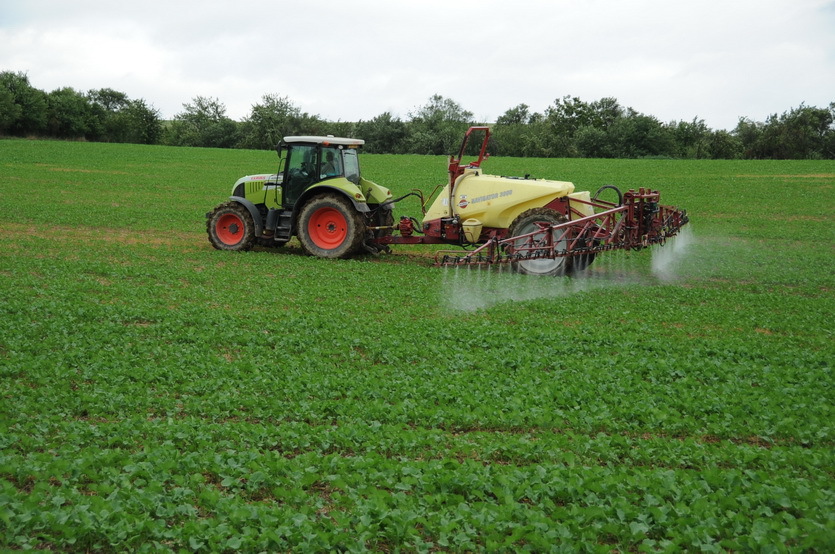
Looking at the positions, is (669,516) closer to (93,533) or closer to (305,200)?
(93,533)

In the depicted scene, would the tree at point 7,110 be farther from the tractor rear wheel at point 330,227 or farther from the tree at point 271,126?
the tractor rear wheel at point 330,227

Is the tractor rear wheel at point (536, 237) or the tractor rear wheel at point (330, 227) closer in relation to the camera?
the tractor rear wheel at point (536, 237)

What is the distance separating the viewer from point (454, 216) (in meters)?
15.7

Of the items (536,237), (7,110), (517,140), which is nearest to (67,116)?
(7,110)

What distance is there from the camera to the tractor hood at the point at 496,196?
14984mm

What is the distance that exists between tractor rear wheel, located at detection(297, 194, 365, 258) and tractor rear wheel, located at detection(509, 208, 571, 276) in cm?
353

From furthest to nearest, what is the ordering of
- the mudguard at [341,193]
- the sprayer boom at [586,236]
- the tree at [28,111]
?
the tree at [28,111]
the mudguard at [341,193]
the sprayer boom at [586,236]

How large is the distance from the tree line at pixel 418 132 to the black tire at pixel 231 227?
52.1m

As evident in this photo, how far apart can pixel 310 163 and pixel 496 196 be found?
14.3 feet

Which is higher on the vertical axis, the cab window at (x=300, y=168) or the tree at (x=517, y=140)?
the tree at (x=517, y=140)

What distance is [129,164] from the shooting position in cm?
4766

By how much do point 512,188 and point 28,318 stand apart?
29.8 ft

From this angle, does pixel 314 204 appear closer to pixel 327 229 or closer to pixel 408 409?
pixel 327 229

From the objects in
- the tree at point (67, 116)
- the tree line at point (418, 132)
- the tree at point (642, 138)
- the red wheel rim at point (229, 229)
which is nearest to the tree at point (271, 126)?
the tree line at point (418, 132)
